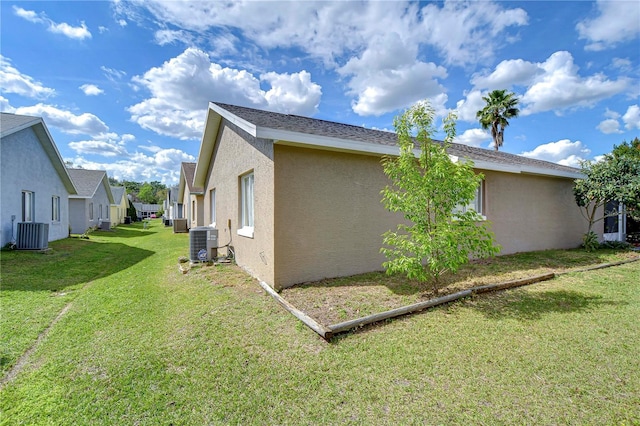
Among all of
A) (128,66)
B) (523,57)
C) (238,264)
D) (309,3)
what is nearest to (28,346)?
(238,264)

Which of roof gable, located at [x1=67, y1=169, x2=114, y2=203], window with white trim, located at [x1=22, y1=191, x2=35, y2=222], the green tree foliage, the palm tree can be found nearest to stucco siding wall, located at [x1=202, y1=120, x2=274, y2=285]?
window with white trim, located at [x1=22, y1=191, x2=35, y2=222]

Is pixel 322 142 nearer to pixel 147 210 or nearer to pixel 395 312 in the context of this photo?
pixel 395 312

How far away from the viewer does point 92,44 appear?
31.7 feet

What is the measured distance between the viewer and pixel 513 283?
6.17 m

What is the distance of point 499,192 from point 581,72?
837 centimetres

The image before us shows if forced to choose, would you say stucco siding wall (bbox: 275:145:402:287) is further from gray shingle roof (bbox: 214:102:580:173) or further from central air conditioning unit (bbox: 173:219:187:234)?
central air conditioning unit (bbox: 173:219:187:234)

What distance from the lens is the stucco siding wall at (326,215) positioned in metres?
5.94

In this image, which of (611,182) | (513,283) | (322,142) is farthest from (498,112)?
(322,142)

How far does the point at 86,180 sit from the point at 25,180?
13.1 m

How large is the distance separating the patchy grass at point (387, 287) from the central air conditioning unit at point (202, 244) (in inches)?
184

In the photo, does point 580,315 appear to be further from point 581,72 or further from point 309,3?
point 581,72

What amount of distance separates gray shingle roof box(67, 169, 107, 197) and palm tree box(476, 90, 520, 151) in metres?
33.9

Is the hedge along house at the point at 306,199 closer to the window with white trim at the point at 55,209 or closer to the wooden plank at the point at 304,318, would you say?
the wooden plank at the point at 304,318

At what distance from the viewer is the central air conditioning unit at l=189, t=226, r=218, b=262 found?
920 centimetres
